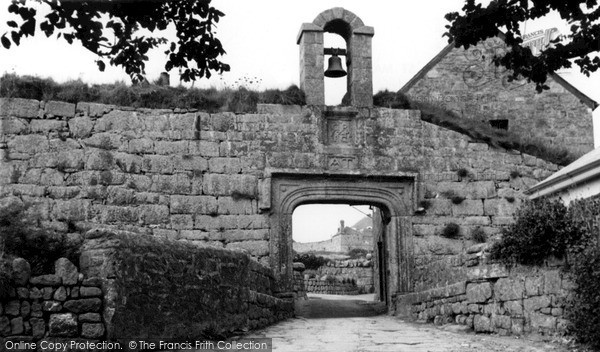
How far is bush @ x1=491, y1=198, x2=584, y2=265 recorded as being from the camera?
9.00 metres

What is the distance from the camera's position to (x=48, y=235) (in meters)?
7.34

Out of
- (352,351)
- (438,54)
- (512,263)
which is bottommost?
(352,351)

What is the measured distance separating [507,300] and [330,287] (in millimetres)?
16618

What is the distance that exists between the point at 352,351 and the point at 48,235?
129 inches

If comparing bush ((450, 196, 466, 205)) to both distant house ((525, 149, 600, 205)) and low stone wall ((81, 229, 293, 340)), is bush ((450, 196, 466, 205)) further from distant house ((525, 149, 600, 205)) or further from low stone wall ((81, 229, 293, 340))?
low stone wall ((81, 229, 293, 340))

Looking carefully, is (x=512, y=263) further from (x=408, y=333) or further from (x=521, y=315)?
(x=408, y=333)

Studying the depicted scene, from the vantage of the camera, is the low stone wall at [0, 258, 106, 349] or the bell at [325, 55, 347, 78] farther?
the bell at [325, 55, 347, 78]

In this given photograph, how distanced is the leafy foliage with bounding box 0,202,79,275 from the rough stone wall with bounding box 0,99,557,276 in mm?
6079

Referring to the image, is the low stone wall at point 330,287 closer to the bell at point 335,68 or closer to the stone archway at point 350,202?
the stone archway at point 350,202

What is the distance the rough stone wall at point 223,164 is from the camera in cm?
1419

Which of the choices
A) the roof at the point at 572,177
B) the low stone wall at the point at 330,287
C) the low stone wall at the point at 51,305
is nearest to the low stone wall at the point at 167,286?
the low stone wall at the point at 51,305

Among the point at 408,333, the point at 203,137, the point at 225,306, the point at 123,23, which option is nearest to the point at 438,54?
the point at 203,137

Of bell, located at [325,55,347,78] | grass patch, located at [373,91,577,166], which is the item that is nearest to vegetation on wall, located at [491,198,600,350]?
grass patch, located at [373,91,577,166]

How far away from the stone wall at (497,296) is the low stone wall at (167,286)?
2.89 metres
